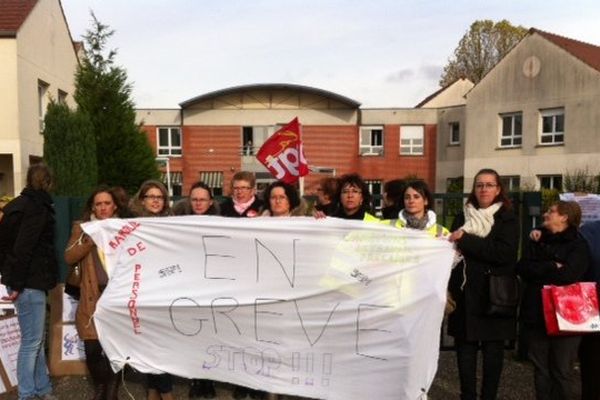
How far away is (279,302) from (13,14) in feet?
57.0

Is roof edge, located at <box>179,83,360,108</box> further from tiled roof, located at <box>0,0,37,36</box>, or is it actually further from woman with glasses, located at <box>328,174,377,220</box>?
woman with glasses, located at <box>328,174,377,220</box>

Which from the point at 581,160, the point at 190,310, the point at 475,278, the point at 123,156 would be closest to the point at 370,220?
the point at 475,278

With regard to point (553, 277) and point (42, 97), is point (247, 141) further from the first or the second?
point (553, 277)

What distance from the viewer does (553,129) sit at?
2648cm

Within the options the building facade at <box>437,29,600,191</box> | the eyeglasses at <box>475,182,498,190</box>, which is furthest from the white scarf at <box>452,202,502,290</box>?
the building facade at <box>437,29,600,191</box>

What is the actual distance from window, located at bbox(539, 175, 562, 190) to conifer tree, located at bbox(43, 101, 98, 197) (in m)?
21.5

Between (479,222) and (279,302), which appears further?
(279,302)

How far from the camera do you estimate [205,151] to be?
34.2 metres

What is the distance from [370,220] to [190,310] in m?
1.50

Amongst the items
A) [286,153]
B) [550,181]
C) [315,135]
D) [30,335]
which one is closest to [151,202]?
[30,335]

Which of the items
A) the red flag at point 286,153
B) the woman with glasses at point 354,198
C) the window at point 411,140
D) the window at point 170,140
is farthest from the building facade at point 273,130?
the woman with glasses at point 354,198

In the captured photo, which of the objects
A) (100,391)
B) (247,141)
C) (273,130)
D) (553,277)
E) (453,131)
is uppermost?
(273,130)

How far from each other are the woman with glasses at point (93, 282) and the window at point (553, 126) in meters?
25.6

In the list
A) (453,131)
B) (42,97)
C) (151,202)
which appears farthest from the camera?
(453,131)
